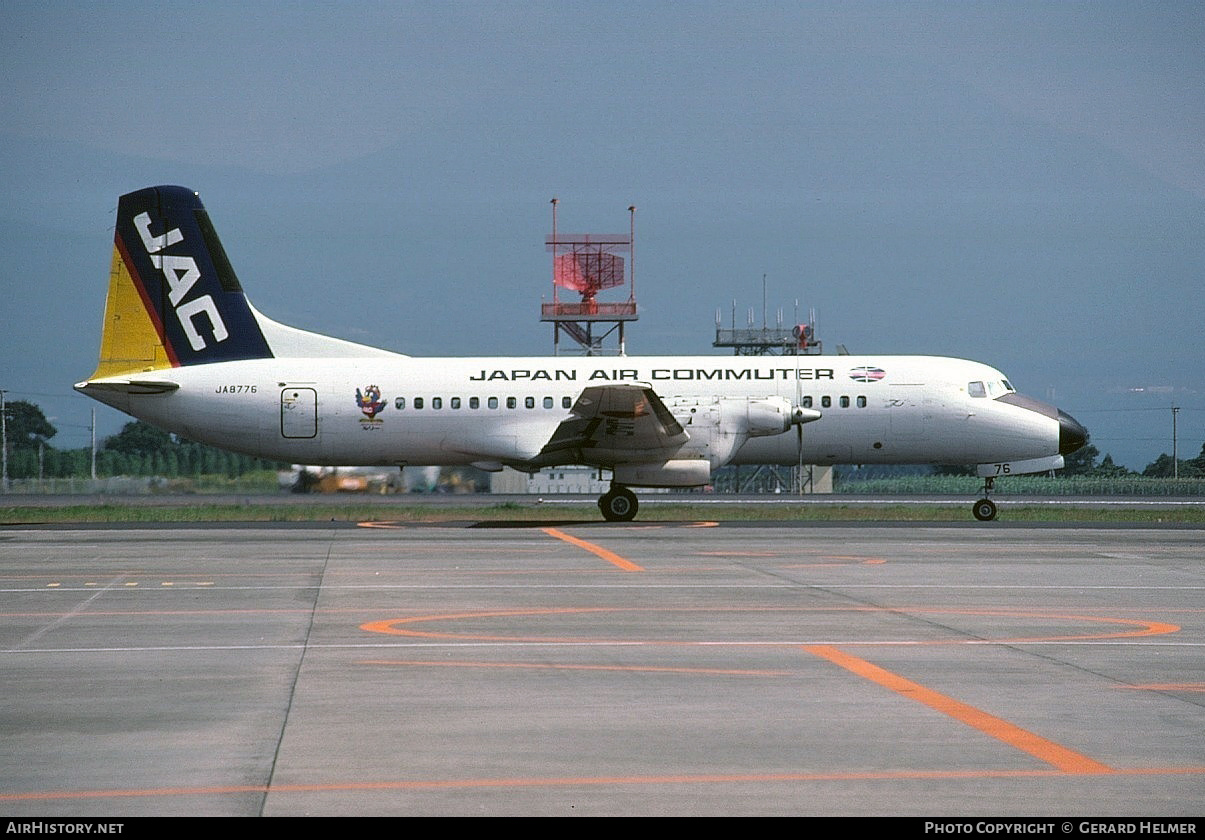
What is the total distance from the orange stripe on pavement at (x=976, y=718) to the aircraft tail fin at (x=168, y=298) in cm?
2443

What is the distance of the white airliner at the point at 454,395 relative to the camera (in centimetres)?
3144

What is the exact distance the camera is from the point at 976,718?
326 inches

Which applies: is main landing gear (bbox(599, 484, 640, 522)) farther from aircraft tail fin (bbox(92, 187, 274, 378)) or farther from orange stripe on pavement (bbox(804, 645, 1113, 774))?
orange stripe on pavement (bbox(804, 645, 1113, 774))

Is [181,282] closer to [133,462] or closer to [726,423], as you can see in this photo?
[133,462]

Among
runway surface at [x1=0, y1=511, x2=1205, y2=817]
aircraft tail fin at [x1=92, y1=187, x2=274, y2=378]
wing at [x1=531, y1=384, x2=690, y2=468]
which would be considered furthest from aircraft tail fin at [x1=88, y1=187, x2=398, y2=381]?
runway surface at [x1=0, y1=511, x2=1205, y2=817]

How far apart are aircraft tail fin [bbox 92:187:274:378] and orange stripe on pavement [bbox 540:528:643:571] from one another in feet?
33.4

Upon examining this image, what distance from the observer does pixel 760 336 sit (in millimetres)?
79188

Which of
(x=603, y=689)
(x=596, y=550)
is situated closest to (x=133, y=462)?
(x=596, y=550)

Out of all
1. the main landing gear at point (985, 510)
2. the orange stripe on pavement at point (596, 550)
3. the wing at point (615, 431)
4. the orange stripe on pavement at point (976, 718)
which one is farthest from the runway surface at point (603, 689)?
the main landing gear at point (985, 510)

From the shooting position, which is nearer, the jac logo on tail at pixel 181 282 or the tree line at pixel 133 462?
the jac logo on tail at pixel 181 282

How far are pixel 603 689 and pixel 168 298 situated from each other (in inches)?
1017

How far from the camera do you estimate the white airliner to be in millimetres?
31438

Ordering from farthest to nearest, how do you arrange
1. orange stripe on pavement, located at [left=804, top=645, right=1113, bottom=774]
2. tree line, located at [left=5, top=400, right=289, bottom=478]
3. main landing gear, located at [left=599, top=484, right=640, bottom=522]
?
1. tree line, located at [left=5, top=400, right=289, bottom=478]
2. main landing gear, located at [left=599, top=484, right=640, bottom=522]
3. orange stripe on pavement, located at [left=804, top=645, right=1113, bottom=774]

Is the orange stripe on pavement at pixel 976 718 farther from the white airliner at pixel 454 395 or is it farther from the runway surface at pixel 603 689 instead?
the white airliner at pixel 454 395
